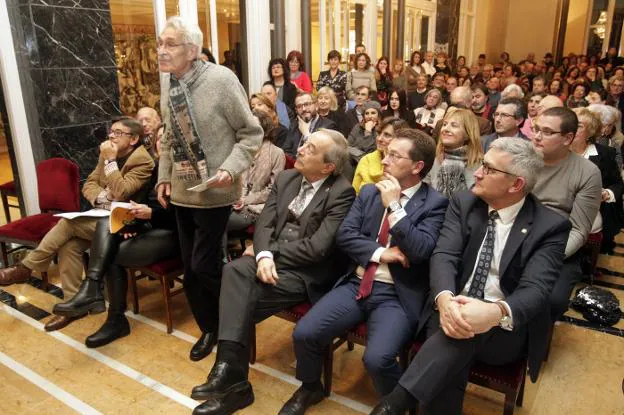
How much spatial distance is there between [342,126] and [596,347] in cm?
321

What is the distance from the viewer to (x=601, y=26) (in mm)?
15789

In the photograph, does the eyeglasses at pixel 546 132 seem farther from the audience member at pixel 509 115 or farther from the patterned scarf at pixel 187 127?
the patterned scarf at pixel 187 127

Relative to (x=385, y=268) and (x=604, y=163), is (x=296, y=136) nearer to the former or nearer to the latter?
(x=604, y=163)

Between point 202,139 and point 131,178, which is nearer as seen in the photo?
point 202,139

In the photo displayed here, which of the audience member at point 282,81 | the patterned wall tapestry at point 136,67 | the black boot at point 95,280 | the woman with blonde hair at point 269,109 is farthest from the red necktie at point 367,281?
the audience member at point 282,81

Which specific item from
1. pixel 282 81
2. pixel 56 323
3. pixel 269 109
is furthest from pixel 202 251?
pixel 282 81

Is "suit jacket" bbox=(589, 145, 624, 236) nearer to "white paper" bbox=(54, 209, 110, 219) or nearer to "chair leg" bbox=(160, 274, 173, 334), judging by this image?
"chair leg" bbox=(160, 274, 173, 334)

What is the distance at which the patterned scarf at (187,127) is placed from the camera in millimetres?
2326

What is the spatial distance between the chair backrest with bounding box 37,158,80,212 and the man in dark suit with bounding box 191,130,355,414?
5.82ft

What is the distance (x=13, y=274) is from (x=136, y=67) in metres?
2.84

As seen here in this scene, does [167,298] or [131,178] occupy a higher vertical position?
[131,178]

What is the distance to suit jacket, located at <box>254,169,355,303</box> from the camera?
249cm

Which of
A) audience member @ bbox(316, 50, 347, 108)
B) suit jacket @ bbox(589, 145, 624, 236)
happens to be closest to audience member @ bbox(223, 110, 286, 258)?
suit jacket @ bbox(589, 145, 624, 236)

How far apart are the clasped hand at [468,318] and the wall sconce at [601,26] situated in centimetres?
1731
